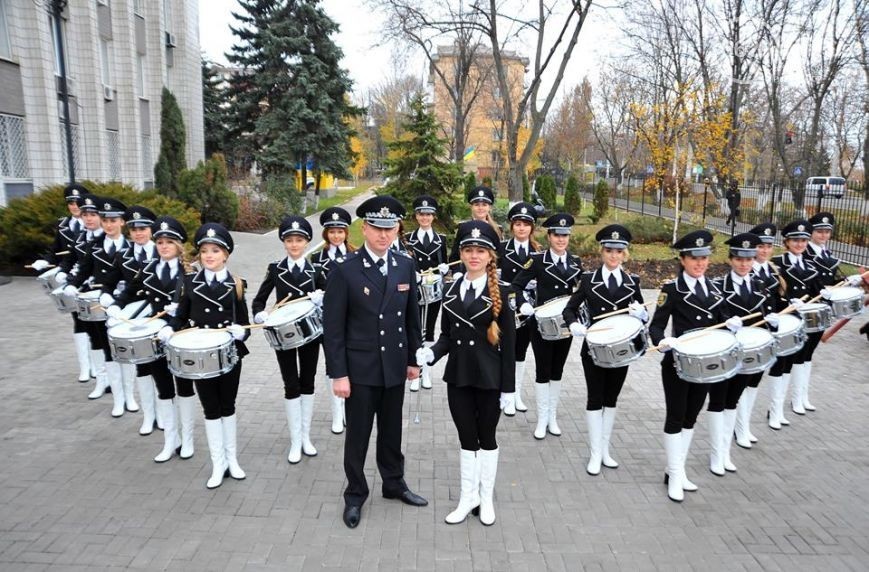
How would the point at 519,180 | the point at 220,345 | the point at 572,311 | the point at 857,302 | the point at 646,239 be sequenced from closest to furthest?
the point at 220,345
the point at 572,311
the point at 857,302
the point at 646,239
the point at 519,180

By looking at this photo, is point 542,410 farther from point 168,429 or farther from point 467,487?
point 168,429

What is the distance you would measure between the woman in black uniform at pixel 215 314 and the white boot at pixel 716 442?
450 centimetres

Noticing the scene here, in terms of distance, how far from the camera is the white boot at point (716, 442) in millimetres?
5393

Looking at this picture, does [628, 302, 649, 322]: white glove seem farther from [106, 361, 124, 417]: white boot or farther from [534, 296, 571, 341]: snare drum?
[106, 361, 124, 417]: white boot

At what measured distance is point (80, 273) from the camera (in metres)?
6.77

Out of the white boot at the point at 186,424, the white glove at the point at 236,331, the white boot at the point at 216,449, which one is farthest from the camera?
the white boot at the point at 186,424

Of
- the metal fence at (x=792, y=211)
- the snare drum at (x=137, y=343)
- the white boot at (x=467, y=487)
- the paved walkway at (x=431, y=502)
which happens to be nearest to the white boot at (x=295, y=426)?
the paved walkway at (x=431, y=502)

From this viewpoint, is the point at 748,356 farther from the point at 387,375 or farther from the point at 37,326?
the point at 37,326

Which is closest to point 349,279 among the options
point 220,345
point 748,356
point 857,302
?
point 220,345

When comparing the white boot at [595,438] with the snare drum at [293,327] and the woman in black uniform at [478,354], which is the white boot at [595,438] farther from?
the snare drum at [293,327]

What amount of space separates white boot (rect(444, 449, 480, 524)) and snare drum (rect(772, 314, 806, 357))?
330cm

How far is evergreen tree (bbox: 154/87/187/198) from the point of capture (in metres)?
24.9

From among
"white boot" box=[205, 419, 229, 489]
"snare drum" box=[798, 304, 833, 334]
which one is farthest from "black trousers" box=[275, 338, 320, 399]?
"snare drum" box=[798, 304, 833, 334]

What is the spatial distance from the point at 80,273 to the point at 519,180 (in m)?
18.5
